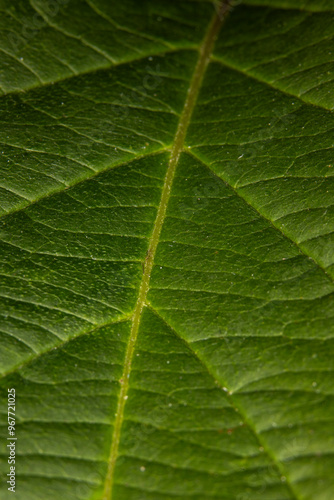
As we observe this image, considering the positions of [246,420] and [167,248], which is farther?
[167,248]

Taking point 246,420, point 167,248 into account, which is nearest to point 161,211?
point 167,248

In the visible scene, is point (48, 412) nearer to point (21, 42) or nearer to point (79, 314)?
point (79, 314)

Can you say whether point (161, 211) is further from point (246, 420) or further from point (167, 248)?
point (246, 420)

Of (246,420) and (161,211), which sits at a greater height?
(161,211)

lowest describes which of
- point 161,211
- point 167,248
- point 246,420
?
point 246,420

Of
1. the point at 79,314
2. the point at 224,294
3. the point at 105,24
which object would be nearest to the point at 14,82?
the point at 105,24
